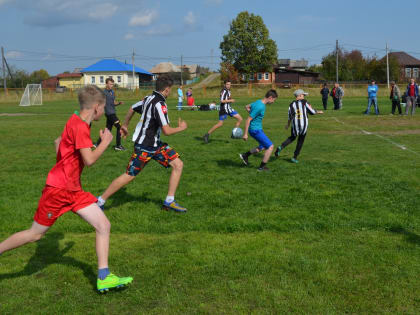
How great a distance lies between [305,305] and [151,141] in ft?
11.1

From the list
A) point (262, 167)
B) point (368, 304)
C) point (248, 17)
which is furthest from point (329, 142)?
point (248, 17)

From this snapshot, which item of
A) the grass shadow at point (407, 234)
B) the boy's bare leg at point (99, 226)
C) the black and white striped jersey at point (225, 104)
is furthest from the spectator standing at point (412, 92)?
the boy's bare leg at point (99, 226)

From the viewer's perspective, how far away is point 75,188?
378cm

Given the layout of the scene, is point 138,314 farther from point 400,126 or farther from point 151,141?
point 400,126

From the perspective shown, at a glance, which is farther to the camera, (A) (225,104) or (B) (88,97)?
(A) (225,104)

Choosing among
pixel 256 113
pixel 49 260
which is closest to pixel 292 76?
pixel 256 113

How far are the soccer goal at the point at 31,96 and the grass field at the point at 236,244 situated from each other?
131 feet

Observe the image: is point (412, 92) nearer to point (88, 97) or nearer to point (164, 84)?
point (164, 84)

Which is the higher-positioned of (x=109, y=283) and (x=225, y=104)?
(x=225, y=104)

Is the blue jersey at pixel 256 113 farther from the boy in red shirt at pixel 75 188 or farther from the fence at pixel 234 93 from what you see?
the fence at pixel 234 93

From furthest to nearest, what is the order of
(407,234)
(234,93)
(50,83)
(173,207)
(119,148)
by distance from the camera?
(50,83), (234,93), (119,148), (173,207), (407,234)

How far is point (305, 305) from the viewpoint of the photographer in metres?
3.56

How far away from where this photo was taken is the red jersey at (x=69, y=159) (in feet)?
11.9

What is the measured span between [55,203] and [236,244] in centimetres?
223
